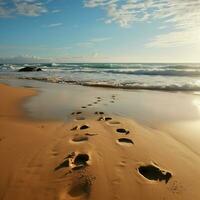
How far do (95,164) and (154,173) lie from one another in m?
0.80

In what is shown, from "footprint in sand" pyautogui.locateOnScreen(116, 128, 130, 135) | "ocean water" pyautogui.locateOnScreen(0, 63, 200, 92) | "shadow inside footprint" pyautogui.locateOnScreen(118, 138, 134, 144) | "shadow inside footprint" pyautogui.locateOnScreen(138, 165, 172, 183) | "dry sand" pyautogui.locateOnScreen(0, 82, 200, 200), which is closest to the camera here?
"dry sand" pyautogui.locateOnScreen(0, 82, 200, 200)

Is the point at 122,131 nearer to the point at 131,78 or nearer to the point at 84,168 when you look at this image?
the point at 84,168

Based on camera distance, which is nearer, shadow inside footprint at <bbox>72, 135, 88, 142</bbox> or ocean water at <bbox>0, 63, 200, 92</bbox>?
shadow inside footprint at <bbox>72, 135, 88, 142</bbox>

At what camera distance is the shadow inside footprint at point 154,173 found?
3445 mm

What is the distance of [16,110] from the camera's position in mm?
8133

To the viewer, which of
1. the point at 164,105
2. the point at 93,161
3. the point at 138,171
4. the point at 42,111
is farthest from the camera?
the point at 164,105

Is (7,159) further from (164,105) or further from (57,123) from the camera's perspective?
(164,105)

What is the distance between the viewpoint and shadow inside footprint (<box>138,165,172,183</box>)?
3.44 m

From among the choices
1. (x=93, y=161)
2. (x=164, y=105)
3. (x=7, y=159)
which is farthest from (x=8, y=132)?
(x=164, y=105)

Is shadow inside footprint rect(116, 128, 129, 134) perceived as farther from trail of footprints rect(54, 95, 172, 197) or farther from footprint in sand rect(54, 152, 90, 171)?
footprint in sand rect(54, 152, 90, 171)

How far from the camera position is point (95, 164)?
3.79m

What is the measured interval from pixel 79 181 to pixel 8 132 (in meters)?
2.69

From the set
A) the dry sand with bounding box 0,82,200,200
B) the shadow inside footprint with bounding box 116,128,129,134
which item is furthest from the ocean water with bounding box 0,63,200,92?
the dry sand with bounding box 0,82,200,200

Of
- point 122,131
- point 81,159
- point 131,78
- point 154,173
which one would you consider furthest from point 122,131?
point 131,78
